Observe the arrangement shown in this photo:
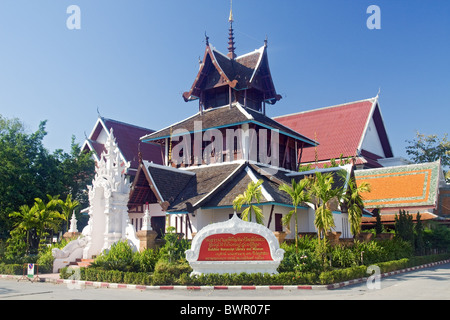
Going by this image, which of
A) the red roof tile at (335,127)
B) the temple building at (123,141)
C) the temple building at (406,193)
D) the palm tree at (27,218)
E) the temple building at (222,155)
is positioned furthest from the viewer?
the red roof tile at (335,127)

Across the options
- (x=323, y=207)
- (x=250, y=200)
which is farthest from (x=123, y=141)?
(x=323, y=207)

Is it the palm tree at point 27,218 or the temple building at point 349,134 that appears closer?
the palm tree at point 27,218

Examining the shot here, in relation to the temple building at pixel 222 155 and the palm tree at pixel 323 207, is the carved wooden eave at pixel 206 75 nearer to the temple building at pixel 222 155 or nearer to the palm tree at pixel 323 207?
the temple building at pixel 222 155

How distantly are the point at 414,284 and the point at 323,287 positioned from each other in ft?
10.8

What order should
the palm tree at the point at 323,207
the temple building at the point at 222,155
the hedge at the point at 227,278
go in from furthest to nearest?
the temple building at the point at 222,155 → the palm tree at the point at 323,207 → the hedge at the point at 227,278

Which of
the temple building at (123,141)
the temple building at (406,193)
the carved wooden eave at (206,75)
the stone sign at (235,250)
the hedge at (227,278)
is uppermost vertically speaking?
the carved wooden eave at (206,75)

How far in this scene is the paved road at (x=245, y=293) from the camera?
461 inches

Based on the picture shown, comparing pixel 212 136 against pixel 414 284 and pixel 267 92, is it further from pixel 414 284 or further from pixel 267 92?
pixel 414 284

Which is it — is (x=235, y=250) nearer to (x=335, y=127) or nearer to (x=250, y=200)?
(x=250, y=200)

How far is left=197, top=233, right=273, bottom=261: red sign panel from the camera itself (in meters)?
15.0

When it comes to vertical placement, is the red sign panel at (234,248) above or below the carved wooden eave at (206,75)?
below

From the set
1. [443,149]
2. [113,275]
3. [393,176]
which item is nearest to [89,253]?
[113,275]

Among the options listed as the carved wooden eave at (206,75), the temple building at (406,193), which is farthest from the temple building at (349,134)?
the carved wooden eave at (206,75)
